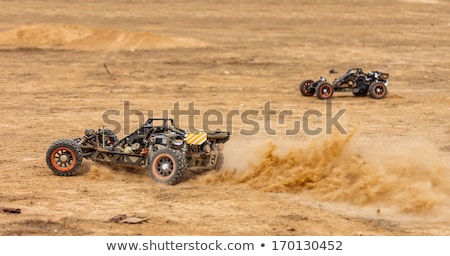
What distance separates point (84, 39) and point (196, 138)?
2645 centimetres

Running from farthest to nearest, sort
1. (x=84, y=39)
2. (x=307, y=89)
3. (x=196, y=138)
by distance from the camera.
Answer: (x=84, y=39) < (x=307, y=89) < (x=196, y=138)

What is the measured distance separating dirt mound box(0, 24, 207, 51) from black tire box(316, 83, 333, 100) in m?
14.2

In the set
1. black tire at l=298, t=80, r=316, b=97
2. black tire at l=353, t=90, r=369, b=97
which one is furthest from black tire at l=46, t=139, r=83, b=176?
black tire at l=353, t=90, r=369, b=97

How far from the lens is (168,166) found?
13.6m

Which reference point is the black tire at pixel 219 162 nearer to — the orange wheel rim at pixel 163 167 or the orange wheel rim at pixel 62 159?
the orange wheel rim at pixel 163 167

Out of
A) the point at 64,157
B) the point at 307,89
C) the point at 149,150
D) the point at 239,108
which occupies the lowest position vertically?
the point at 64,157

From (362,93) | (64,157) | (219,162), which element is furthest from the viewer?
(362,93)

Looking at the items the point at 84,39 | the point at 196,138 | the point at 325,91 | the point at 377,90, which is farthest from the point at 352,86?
the point at 84,39

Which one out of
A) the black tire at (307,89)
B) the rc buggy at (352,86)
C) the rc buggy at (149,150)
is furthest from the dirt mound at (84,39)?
the rc buggy at (149,150)

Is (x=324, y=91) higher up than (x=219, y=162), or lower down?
higher up

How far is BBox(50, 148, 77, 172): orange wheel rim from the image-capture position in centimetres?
1420

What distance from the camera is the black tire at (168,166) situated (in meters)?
13.4

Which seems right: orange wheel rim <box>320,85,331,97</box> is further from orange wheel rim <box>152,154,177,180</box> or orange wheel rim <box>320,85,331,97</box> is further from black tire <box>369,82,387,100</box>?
orange wheel rim <box>152,154,177,180</box>

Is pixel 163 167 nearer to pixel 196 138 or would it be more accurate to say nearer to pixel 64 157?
pixel 196 138
